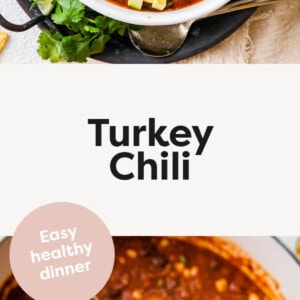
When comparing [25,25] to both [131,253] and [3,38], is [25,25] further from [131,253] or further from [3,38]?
[131,253]

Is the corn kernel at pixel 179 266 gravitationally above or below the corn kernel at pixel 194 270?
above

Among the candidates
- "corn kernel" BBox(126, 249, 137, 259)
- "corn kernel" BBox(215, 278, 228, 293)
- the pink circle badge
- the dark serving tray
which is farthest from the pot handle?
"corn kernel" BBox(215, 278, 228, 293)

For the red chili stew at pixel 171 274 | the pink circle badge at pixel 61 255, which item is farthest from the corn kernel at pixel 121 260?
the pink circle badge at pixel 61 255

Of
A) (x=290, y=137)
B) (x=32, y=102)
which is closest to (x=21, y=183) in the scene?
(x=32, y=102)

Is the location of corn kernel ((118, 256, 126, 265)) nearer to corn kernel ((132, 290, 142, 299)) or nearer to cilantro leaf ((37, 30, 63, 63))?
corn kernel ((132, 290, 142, 299))

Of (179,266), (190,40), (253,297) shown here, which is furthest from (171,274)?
(190,40)

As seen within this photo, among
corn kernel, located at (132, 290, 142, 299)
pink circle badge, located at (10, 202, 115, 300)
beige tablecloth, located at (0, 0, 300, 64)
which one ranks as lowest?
corn kernel, located at (132, 290, 142, 299)

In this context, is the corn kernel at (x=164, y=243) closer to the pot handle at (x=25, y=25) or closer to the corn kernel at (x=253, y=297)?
the corn kernel at (x=253, y=297)
